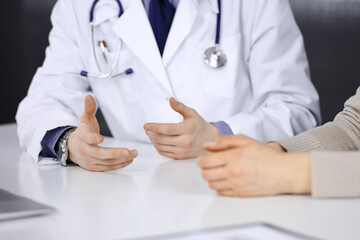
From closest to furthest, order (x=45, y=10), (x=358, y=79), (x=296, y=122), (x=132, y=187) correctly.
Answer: (x=132, y=187), (x=296, y=122), (x=358, y=79), (x=45, y=10)

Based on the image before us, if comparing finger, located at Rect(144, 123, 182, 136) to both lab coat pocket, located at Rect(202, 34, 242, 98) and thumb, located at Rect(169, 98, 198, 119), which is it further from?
lab coat pocket, located at Rect(202, 34, 242, 98)

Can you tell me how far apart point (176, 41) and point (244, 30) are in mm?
215

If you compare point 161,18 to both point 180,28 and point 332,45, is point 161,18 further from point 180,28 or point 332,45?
point 332,45

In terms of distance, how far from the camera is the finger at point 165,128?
53.9 inches

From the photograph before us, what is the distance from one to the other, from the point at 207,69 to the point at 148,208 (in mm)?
818

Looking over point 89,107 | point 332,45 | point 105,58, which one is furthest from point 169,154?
point 332,45

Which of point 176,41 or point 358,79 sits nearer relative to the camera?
point 176,41

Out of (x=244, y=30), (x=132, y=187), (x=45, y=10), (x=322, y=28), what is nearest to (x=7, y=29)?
(x=45, y=10)

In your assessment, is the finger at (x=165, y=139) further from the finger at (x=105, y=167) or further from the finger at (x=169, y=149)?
the finger at (x=105, y=167)

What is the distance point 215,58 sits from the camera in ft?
5.54

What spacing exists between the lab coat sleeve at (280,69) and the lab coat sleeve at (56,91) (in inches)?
21.1

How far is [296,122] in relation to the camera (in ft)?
5.43

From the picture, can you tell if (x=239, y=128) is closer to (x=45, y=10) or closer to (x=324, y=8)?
(x=324, y=8)

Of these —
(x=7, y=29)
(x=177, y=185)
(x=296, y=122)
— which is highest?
(x=177, y=185)
